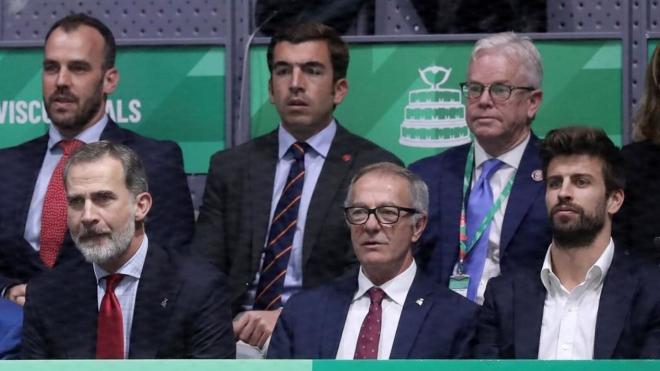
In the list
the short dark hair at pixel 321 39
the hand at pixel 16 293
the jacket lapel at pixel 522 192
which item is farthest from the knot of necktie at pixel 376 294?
the hand at pixel 16 293

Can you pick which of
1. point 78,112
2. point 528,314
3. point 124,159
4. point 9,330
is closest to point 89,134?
point 78,112

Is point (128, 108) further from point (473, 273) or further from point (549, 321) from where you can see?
point (549, 321)

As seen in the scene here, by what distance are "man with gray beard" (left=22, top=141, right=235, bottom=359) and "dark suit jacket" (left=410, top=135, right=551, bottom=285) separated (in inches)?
13.0

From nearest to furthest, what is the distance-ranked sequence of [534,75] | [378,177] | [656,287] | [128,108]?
[656,287], [378,177], [534,75], [128,108]

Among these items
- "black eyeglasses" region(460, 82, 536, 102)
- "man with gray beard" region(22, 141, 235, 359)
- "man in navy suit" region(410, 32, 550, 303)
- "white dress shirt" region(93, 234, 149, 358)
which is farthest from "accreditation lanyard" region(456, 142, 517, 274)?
"white dress shirt" region(93, 234, 149, 358)

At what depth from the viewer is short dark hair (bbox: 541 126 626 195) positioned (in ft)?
6.81

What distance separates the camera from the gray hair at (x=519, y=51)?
2252 mm

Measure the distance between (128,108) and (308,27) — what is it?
414mm

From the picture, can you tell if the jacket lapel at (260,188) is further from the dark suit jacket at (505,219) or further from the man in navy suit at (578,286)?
the man in navy suit at (578,286)

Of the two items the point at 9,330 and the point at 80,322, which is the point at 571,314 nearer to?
the point at 80,322

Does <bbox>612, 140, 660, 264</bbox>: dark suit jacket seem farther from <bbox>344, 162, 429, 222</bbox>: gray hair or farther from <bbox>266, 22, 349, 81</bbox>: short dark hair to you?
<bbox>266, 22, 349, 81</bbox>: short dark hair

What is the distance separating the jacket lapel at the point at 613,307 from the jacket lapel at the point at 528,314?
0.26ft

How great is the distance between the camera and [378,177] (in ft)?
6.93

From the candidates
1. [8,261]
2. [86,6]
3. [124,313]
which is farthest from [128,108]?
[124,313]
